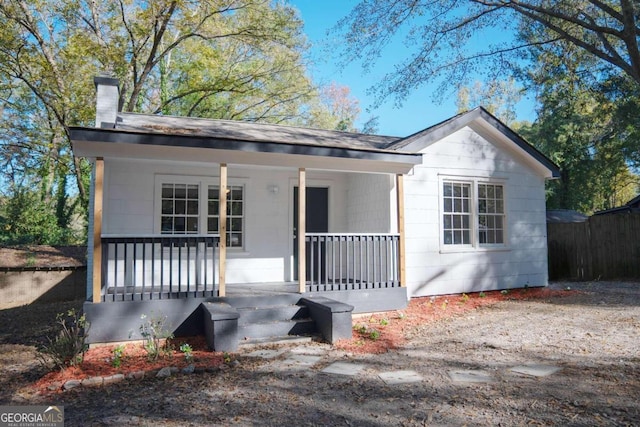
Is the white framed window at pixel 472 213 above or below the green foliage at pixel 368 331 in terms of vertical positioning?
above

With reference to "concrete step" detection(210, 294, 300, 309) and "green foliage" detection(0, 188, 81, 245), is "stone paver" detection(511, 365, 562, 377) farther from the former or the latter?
"green foliage" detection(0, 188, 81, 245)

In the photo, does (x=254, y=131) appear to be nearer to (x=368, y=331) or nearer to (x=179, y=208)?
(x=179, y=208)

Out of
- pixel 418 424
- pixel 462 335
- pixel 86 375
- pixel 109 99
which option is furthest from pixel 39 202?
pixel 418 424

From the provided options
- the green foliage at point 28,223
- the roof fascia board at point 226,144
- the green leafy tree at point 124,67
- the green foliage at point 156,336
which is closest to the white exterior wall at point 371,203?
the roof fascia board at point 226,144

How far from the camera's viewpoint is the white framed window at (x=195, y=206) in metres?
8.23

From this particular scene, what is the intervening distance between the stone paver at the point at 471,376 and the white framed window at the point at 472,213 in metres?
4.79

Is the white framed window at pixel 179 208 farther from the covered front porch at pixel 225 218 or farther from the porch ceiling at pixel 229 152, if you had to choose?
the porch ceiling at pixel 229 152

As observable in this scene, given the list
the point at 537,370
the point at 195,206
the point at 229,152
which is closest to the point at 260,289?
the point at 195,206

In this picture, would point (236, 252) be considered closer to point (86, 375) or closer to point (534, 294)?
point (86, 375)

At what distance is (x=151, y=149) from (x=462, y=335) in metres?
5.38

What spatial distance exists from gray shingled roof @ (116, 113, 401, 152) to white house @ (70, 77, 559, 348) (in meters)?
0.07

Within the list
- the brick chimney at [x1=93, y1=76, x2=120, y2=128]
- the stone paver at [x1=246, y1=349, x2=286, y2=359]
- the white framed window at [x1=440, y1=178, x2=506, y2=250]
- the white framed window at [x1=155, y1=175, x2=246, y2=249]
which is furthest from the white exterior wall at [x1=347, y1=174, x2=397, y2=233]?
the brick chimney at [x1=93, y1=76, x2=120, y2=128]

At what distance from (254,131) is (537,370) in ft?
22.1

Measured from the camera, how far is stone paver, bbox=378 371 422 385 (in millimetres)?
4406
